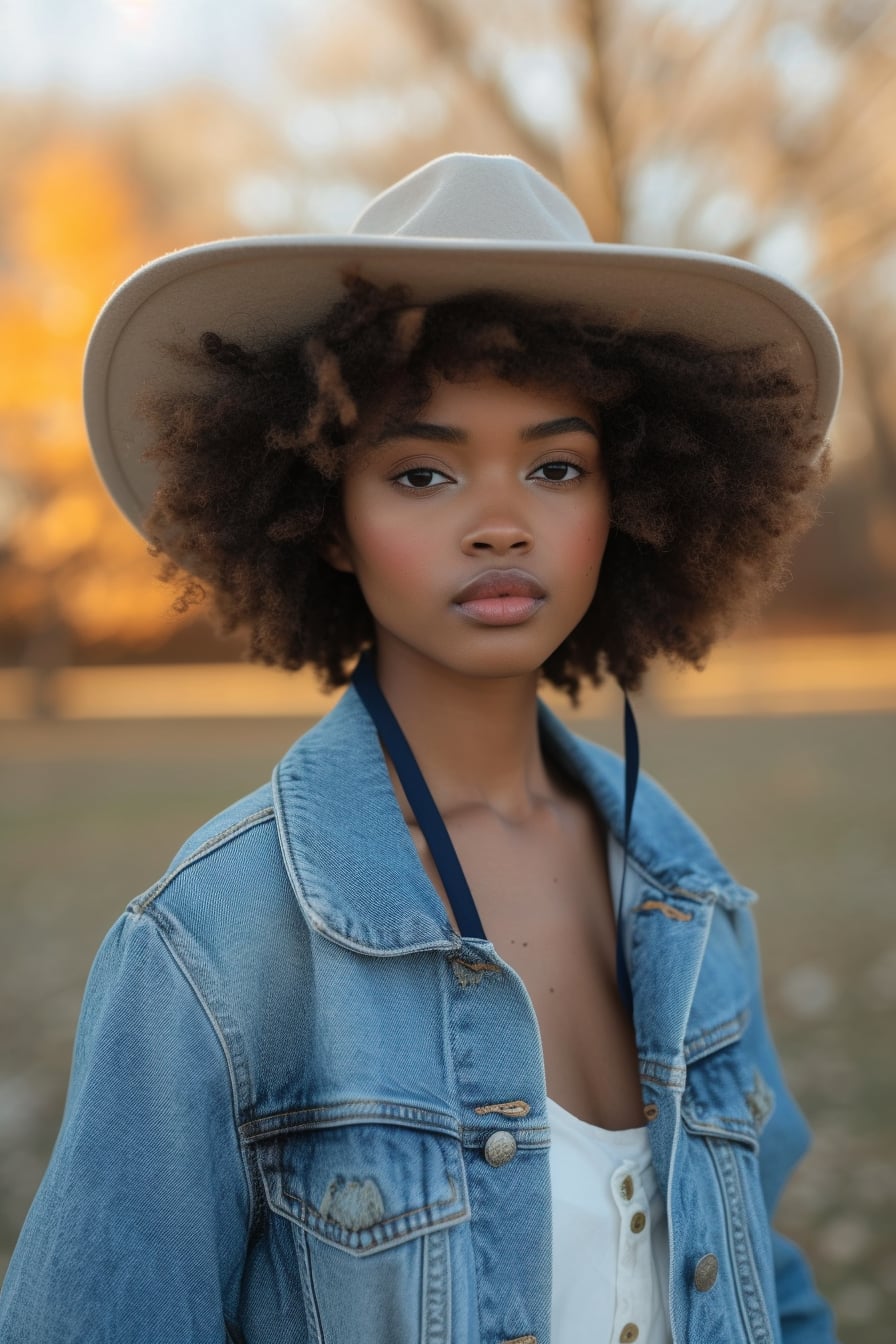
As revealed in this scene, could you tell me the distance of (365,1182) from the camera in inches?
54.1

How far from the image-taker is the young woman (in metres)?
1.38

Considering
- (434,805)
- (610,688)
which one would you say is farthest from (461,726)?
(610,688)

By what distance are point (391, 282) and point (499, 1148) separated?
1.14 m

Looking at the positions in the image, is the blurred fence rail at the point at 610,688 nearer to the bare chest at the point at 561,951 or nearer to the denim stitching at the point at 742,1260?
the bare chest at the point at 561,951

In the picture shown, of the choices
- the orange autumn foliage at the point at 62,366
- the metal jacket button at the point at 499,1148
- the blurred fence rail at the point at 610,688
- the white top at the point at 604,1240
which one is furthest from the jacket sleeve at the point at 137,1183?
the blurred fence rail at the point at 610,688

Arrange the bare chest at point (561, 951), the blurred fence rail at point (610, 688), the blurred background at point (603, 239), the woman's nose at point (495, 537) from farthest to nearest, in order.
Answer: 1. the blurred fence rail at point (610, 688)
2. the blurred background at point (603, 239)
3. the bare chest at point (561, 951)
4. the woman's nose at point (495, 537)

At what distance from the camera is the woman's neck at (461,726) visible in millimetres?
1818

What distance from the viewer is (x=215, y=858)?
4.89ft

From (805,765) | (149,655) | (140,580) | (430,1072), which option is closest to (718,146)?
(805,765)

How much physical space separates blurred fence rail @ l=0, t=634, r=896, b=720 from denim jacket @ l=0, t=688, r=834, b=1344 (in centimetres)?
1410

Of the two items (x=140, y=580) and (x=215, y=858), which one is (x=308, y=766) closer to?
(x=215, y=858)

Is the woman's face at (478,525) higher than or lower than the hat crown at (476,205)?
lower

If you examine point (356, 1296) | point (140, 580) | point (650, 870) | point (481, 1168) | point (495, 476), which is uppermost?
point (140, 580)

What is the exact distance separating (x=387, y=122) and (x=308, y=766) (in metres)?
9.20
